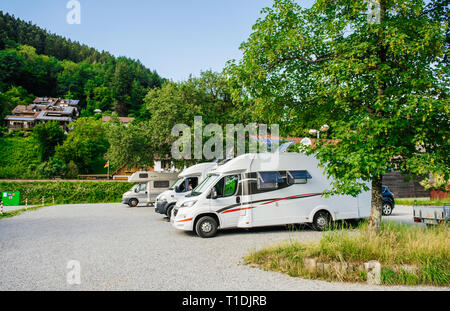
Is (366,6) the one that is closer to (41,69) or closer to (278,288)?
(278,288)

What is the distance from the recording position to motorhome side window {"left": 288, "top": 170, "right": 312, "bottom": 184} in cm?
1138

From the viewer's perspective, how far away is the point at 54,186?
32.2m

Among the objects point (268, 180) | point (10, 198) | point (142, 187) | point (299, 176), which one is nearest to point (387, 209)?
point (299, 176)

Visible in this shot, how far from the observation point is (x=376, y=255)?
5.94 m

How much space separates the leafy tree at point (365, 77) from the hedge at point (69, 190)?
28.4 m

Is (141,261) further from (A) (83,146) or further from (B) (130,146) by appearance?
(A) (83,146)

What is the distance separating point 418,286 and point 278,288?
231cm

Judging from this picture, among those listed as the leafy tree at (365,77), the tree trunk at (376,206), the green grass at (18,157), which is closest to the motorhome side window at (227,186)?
the leafy tree at (365,77)

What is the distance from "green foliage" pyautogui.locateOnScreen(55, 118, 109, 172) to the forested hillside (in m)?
44.3

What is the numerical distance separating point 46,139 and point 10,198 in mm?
45635

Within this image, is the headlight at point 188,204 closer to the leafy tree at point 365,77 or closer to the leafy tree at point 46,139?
the leafy tree at point 365,77

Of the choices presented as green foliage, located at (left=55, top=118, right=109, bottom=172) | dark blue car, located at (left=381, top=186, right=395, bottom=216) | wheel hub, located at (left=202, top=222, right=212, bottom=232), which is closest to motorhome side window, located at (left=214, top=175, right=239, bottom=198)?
wheel hub, located at (left=202, top=222, right=212, bottom=232)

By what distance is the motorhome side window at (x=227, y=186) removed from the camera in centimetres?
1079

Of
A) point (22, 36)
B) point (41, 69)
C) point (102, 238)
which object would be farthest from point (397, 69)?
point (22, 36)
